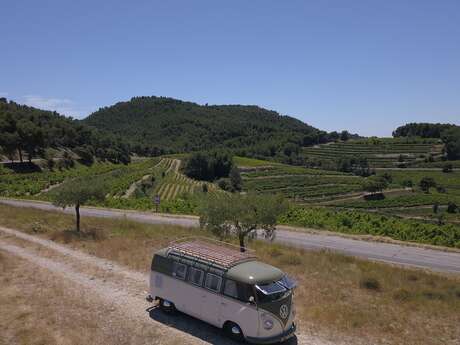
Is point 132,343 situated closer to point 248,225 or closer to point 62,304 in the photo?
point 62,304

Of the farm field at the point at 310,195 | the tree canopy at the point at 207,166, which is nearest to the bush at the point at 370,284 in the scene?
the farm field at the point at 310,195

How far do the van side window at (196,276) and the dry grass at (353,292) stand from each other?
393 centimetres

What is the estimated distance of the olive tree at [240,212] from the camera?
21.7m

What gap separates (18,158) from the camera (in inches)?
3649

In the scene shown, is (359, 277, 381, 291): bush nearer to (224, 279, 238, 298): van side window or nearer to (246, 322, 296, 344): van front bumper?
(246, 322, 296, 344): van front bumper

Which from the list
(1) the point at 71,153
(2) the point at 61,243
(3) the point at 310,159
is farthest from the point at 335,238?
(3) the point at 310,159

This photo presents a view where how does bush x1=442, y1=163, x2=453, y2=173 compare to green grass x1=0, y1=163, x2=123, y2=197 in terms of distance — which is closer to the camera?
green grass x1=0, y1=163, x2=123, y2=197

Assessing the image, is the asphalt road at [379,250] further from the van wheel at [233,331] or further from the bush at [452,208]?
the bush at [452,208]

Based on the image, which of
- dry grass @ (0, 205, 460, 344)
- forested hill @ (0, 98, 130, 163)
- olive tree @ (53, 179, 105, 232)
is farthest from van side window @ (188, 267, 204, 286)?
forested hill @ (0, 98, 130, 163)

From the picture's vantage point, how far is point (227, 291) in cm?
1228

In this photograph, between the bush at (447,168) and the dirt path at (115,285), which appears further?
the bush at (447,168)

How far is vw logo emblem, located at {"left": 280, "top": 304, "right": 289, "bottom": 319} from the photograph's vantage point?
39.2 ft

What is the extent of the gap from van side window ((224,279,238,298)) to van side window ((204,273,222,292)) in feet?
0.88

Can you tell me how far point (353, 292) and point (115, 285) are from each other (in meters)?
9.82
